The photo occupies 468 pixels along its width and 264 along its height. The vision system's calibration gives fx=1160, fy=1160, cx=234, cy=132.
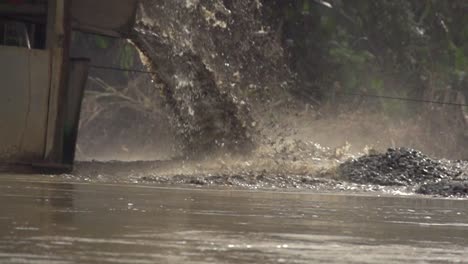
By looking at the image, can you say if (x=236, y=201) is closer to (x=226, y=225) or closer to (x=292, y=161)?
(x=226, y=225)

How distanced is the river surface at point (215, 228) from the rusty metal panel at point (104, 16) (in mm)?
4806

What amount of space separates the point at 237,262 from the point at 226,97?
1171 centimetres

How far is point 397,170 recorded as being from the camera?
14.5 meters

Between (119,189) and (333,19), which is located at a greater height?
(333,19)

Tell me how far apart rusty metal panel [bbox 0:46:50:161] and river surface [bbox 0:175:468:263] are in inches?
120

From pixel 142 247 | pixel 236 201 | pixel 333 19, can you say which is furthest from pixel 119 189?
pixel 333 19

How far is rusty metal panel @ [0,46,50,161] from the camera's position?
13.7m

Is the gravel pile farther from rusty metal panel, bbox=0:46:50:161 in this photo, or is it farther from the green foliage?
the green foliage

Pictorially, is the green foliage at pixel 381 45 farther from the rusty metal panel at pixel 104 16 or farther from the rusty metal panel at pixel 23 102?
the rusty metal panel at pixel 23 102

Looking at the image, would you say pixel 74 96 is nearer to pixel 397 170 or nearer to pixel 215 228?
pixel 397 170

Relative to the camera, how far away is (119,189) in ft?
35.3

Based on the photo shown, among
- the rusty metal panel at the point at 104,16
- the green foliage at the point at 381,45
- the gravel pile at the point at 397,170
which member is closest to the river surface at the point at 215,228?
the gravel pile at the point at 397,170

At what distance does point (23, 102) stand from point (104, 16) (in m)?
2.35

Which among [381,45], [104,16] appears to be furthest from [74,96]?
[381,45]
